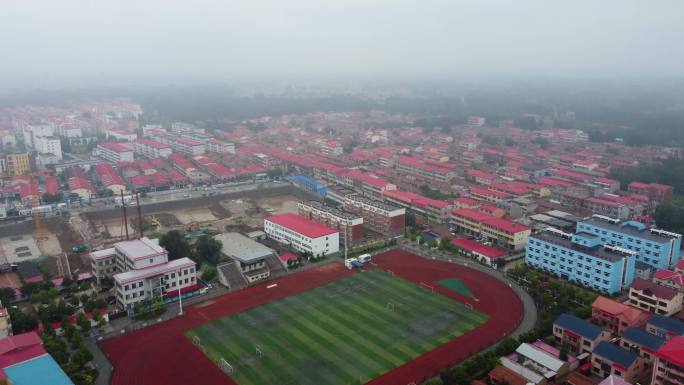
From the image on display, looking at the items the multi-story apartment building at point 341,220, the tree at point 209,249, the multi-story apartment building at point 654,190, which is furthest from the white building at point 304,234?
the multi-story apartment building at point 654,190

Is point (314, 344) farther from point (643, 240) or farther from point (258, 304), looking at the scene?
point (643, 240)

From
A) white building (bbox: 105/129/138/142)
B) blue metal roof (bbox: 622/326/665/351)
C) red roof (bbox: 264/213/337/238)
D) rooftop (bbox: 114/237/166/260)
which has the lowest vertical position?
blue metal roof (bbox: 622/326/665/351)

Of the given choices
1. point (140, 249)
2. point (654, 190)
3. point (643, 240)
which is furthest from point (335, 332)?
point (654, 190)

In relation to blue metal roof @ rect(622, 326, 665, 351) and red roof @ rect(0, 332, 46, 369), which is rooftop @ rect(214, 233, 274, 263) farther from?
blue metal roof @ rect(622, 326, 665, 351)

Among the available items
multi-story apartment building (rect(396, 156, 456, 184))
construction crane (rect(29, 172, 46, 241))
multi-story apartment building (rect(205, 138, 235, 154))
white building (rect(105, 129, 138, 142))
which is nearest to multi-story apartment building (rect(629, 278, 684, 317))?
multi-story apartment building (rect(396, 156, 456, 184))

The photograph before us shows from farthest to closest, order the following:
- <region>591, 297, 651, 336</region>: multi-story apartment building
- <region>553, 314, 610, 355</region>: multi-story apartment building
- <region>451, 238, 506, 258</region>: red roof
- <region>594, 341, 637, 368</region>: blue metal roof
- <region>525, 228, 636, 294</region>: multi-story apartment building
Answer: <region>451, 238, 506, 258</region>: red roof
<region>525, 228, 636, 294</region>: multi-story apartment building
<region>591, 297, 651, 336</region>: multi-story apartment building
<region>553, 314, 610, 355</region>: multi-story apartment building
<region>594, 341, 637, 368</region>: blue metal roof

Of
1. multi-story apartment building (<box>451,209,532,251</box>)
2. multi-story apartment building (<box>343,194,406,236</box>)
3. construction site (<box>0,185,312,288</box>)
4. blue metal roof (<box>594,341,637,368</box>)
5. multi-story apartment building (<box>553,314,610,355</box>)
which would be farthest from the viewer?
multi-story apartment building (<box>343,194,406,236</box>)
